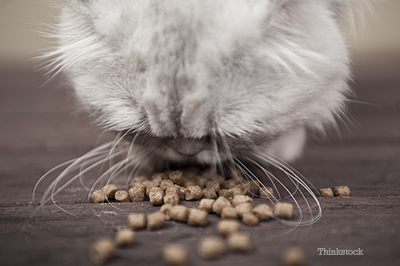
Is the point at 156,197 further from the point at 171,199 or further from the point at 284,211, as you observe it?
the point at 284,211

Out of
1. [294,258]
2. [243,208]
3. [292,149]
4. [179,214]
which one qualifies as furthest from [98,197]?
[292,149]

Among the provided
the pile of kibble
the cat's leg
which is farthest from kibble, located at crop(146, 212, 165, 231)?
the cat's leg

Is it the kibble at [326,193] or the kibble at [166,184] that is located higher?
the kibble at [166,184]

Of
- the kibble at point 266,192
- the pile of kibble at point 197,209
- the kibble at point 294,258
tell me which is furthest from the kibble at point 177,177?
the kibble at point 294,258

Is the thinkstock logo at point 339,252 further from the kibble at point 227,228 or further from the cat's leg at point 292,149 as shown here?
the cat's leg at point 292,149

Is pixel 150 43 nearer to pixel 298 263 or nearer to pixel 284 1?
pixel 284 1

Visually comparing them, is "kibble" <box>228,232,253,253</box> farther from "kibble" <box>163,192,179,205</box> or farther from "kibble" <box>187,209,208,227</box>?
"kibble" <box>163,192,179,205</box>
